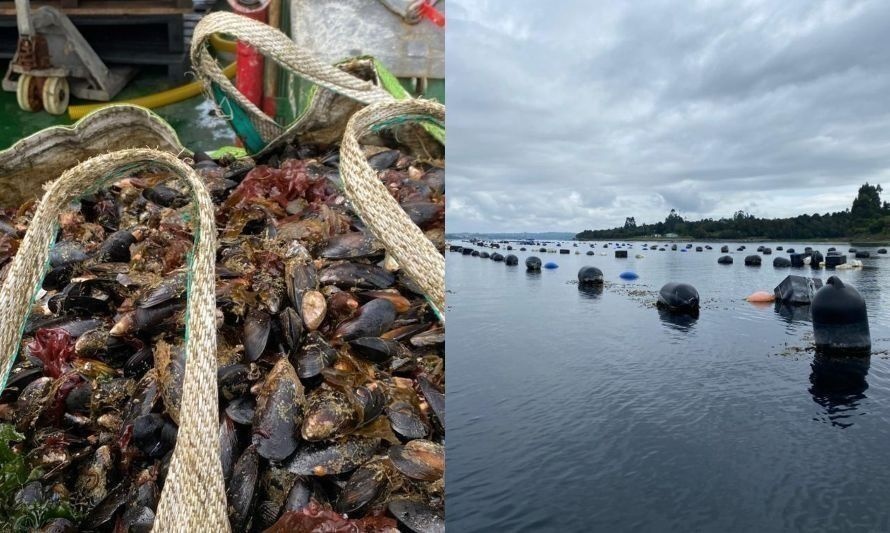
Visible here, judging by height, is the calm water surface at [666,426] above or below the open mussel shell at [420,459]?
below

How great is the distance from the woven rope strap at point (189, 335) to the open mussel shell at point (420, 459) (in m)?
0.31

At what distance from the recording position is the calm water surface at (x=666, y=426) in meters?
15.3

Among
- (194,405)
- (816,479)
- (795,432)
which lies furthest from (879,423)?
(194,405)

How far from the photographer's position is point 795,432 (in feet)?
60.8

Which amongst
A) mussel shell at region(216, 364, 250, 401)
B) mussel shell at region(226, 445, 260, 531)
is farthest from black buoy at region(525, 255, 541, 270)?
mussel shell at region(226, 445, 260, 531)

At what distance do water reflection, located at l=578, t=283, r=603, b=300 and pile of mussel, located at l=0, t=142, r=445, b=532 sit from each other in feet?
114

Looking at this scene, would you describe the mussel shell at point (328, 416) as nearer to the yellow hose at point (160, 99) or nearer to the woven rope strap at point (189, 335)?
the woven rope strap at point (189, 335)

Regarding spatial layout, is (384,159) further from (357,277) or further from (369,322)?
(369,322)

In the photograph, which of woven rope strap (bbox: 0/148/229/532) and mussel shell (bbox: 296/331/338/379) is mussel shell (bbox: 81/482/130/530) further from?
mussel shell (bbox: 296/331/338/379)

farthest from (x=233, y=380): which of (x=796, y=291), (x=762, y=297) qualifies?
(x=762, y=297)

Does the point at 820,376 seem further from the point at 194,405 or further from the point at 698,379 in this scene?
the point at 194,405

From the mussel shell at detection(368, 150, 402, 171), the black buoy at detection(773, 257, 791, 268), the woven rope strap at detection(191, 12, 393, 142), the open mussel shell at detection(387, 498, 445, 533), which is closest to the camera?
the open mussel shell at detection(387, 498, 445, 533)

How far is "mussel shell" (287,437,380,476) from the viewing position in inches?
47.3

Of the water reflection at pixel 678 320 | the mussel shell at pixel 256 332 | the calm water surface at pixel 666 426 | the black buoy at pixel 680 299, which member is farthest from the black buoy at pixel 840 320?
the mussel shell at pixel 256 332
